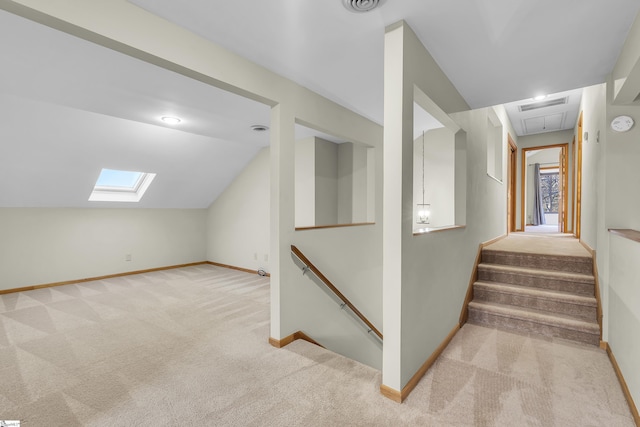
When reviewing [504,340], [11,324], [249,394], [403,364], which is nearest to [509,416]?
[403,364]

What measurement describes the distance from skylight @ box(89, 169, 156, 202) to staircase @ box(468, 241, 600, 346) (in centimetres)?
540

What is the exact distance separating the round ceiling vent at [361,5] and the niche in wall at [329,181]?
283 cm

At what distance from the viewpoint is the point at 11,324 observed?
3.10 meters

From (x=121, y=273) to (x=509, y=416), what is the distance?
19.7ft

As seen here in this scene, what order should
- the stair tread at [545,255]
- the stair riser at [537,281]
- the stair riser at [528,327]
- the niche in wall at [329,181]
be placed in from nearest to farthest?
the stair riser at [528,327], the stair riser at [537,281], the stair tread at [545,255], the niche in wall at [329,181]

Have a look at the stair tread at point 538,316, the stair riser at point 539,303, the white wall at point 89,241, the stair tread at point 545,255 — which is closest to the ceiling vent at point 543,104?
the stair tread at point 545,255

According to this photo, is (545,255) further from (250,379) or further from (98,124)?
(98,124)

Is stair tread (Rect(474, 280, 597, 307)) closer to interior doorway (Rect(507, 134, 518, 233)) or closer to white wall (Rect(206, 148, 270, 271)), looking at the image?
white wall (Rect(206, 148, 270, 271))

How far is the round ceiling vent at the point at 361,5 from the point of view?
67.9 inches

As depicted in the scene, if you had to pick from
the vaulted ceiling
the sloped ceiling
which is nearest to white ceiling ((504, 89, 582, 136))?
the vaulted ceiling

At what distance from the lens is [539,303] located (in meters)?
3.17

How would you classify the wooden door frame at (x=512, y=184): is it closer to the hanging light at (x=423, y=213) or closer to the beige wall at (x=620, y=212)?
the hanging light at (x=423, y=213)

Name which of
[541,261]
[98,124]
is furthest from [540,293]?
[98,124]

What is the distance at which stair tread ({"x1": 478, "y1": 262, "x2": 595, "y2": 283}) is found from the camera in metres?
3.16
